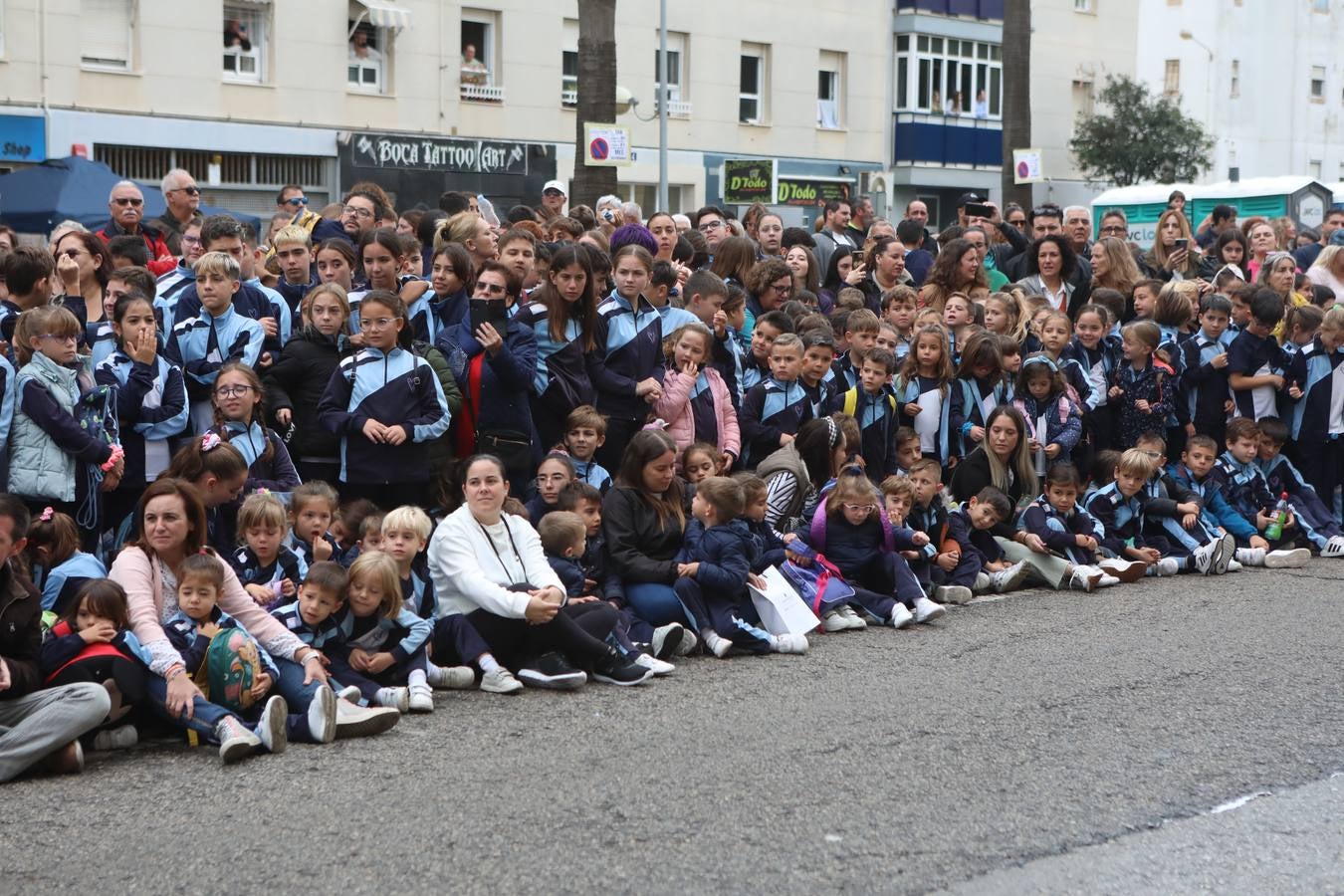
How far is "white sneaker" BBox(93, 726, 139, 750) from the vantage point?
6.65m

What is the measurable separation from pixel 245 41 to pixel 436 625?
22275mm

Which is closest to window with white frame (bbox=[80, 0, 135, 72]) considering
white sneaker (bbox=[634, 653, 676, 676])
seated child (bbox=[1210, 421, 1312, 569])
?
seated child (bbox=[1210, 421, 1312, 569])

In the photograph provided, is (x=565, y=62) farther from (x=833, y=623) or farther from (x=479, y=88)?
(x=833, y=623)

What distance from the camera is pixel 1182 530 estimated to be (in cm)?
1147

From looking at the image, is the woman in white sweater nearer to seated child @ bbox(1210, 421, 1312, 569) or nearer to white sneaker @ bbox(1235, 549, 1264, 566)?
white sneaker @ bbox(1235, 549, 1264, 566)

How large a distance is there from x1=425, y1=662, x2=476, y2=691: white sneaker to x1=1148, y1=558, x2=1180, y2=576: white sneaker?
5.32 m

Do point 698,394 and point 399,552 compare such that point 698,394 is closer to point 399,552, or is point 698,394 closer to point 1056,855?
point 399,552

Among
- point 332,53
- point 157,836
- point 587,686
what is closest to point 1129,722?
point 587,686

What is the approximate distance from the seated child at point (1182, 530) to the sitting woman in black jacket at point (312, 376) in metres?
5.46

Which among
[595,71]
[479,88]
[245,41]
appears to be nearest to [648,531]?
[595,71]

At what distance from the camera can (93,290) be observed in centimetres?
870

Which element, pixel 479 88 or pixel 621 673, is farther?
pixel 479 88


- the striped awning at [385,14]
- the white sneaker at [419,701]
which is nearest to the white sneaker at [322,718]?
the white sneaker at [419,701]

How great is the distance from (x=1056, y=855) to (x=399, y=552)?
3513mm
